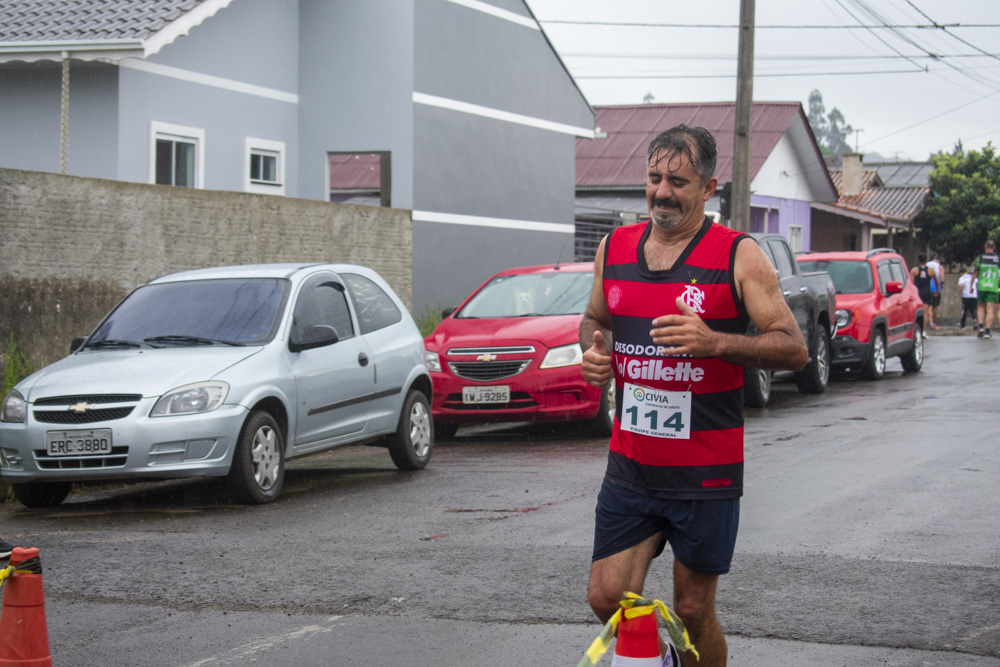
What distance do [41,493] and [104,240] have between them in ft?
16.7

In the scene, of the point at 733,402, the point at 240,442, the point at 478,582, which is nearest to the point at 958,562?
the point at 478,582

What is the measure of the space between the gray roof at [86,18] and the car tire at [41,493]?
8452mm

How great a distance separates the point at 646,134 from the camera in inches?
1572

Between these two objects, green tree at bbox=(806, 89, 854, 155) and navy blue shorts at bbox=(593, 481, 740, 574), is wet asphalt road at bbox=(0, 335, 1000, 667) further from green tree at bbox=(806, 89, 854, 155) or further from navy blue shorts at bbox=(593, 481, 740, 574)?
green tree at bbox=(806, 89, 854, 155)

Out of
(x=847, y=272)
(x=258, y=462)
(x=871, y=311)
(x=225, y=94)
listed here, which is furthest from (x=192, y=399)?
(x=847, y=272)

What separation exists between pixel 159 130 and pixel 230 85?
1.79 metres

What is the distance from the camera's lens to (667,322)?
150 inches

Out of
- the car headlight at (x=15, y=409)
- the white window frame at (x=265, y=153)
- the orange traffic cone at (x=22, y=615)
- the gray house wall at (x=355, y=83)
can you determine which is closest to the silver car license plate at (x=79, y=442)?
the car headlight at (x=15, y=409)

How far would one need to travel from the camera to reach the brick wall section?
496 inches

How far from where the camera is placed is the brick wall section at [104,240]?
1261cm

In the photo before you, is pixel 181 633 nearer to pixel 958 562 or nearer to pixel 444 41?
pixel 958 562

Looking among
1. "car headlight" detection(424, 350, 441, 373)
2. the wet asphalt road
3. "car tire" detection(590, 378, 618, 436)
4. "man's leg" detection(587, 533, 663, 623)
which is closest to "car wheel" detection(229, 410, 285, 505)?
the wet asphalt road

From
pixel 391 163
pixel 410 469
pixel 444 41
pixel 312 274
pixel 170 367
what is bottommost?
pixel 410 469

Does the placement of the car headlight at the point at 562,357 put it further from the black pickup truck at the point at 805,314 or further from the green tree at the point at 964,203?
the green tree at the point at 964,203
